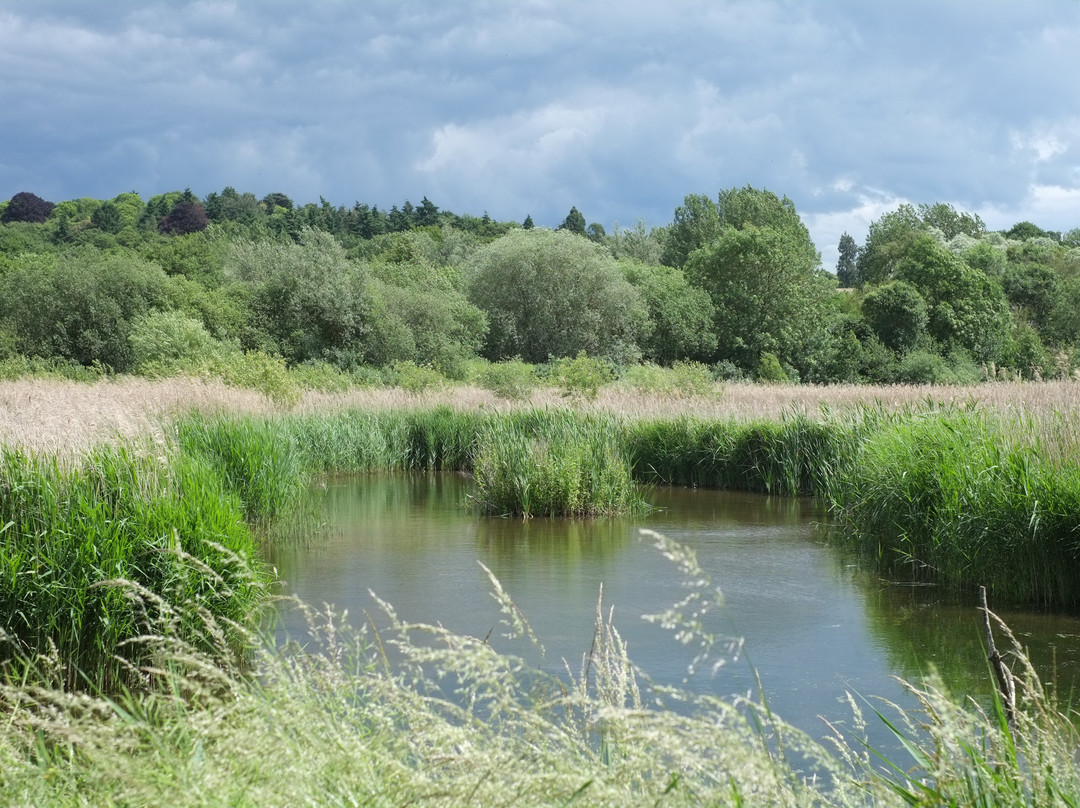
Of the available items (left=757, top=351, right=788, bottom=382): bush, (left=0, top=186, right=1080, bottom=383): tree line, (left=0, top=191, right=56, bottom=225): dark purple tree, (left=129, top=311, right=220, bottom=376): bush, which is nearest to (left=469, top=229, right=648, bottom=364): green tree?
(left=0, top=186, right=1080, bottom=383): tree line

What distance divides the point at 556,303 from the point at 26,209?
48.3 metres

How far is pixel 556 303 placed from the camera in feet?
125

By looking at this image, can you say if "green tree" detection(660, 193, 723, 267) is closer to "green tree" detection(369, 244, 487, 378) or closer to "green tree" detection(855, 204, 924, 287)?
"green tree" detection(855, 204, 924, 287)

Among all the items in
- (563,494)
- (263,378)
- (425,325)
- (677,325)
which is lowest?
(563,494)

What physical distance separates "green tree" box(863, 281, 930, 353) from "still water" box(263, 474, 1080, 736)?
25.3 m

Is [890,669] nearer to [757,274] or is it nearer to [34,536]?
[34,536]

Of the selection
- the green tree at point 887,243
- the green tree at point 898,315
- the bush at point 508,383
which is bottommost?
the bush at point 508,383

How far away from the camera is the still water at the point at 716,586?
548 centimetres

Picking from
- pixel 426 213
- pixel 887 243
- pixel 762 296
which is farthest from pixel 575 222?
pixel 762 296

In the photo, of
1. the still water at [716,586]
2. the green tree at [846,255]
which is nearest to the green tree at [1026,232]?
the green tree at [846,255]

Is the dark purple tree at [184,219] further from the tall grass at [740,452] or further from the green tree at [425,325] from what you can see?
the tall grass at [740,452]

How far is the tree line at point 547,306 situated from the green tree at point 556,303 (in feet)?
0.21

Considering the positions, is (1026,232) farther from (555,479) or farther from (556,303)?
(555,479)

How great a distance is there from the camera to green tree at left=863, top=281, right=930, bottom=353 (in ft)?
116
